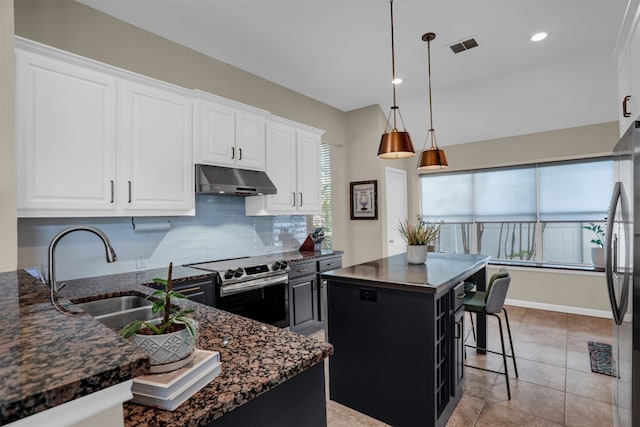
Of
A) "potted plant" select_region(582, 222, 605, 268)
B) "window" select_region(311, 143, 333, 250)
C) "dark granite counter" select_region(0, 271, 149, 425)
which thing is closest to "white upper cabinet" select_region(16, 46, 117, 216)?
"dark granite counter" select_region(0, 271, 149, 425)

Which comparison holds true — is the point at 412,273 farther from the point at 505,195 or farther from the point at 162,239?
the point at 505,195

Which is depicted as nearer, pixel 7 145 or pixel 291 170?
pixel 7 145

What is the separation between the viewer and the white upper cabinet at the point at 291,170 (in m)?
3.74

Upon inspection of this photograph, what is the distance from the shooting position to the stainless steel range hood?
9.75 feet

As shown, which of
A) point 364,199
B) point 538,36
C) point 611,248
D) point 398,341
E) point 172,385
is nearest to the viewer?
point 172,385

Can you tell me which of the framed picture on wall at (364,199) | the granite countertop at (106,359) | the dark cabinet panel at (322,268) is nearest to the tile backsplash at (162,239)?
the dark cabinet panel at (322,268)

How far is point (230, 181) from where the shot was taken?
3143 mm

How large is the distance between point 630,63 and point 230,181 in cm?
297

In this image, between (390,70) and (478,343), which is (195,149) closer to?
(390,70)

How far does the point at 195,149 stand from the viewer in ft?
9.86

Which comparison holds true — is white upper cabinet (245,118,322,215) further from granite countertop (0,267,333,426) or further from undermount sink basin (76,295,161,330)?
granite countertop (0,267,333,426)

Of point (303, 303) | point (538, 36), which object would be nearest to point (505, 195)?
point (538, 36)

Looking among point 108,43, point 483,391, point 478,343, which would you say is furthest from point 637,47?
point 108,43

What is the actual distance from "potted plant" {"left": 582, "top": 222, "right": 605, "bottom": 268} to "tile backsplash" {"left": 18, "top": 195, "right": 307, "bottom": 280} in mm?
3973
